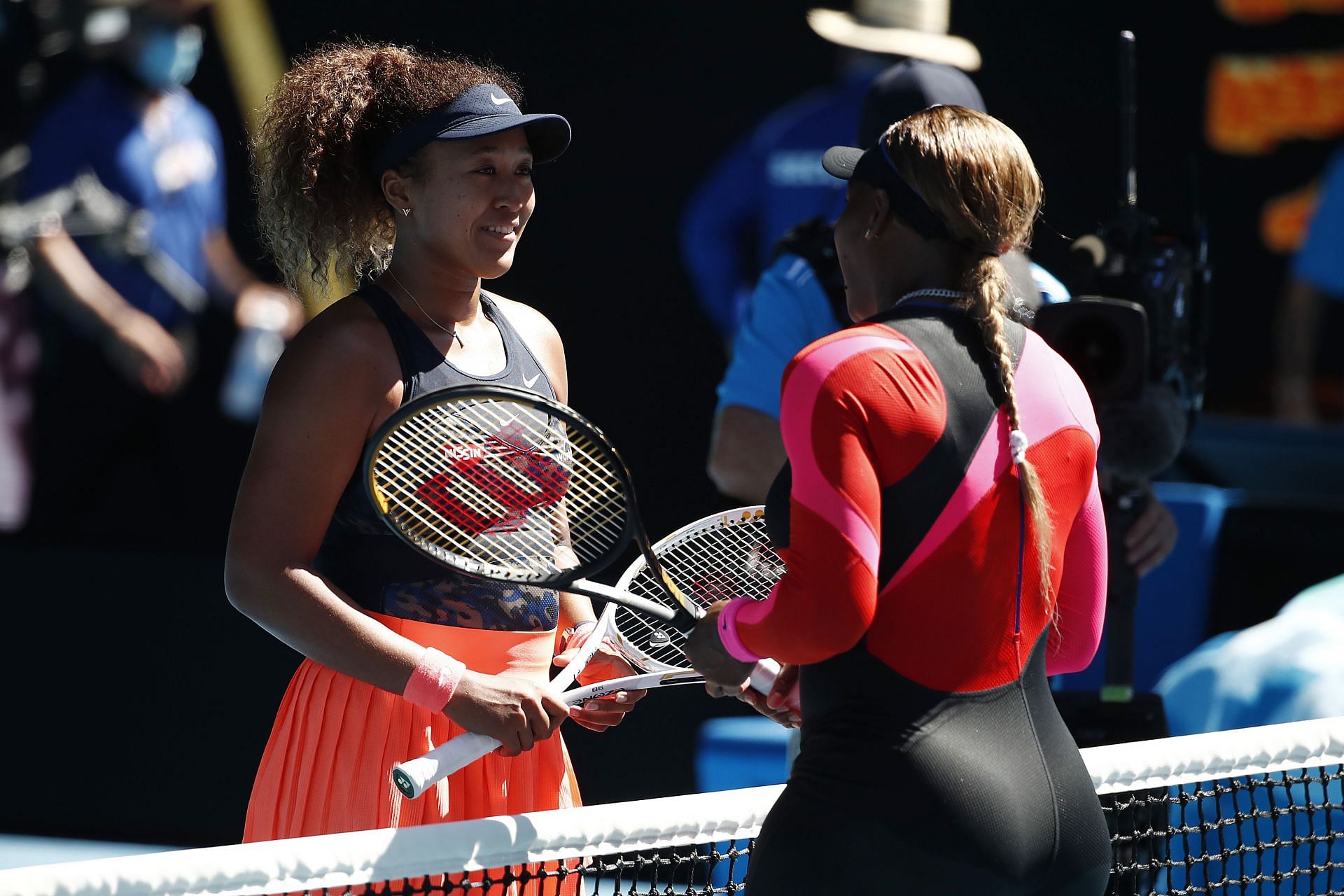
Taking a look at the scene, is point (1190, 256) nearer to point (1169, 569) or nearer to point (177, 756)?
point (1169, 569)

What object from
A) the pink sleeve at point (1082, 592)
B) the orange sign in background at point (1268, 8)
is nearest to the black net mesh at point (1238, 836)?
the pink sleeve at point (1082, 592)

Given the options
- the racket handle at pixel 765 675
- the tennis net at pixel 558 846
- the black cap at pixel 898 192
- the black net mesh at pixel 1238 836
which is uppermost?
the black cap at pixel 898 192

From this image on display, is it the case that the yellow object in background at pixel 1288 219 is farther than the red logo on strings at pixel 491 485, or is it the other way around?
the yellow object in background at pixel 1288 219

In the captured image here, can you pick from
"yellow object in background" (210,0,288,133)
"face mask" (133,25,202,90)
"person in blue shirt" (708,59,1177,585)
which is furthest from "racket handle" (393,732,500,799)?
"face mask" (133,25,202,90)

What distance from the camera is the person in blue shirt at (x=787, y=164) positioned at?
462 cm

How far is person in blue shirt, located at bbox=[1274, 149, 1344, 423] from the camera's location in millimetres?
4781

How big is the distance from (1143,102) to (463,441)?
3.57 m

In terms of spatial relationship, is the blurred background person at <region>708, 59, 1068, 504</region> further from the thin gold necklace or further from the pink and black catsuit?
the pink and black catsuit

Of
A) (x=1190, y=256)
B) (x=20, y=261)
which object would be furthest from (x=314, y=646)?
(x=20, y=261)

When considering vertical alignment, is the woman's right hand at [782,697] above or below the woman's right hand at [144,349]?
above

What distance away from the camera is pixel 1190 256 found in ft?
9.65

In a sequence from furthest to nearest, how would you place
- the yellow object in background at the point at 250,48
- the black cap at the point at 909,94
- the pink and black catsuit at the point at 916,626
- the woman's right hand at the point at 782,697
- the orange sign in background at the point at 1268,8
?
the yellow object in background at the point at 250,48 → the orange sign in background at the point at 1268,8 → the black cap at the point at 909,94 → the woman's right hand at the point at 782,697 → the pink and black catsuit at the point at 916,626

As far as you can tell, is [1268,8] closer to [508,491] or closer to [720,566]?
[720,566]

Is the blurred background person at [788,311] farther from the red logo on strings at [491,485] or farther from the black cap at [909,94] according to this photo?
the red logo on strings at [491,485]
